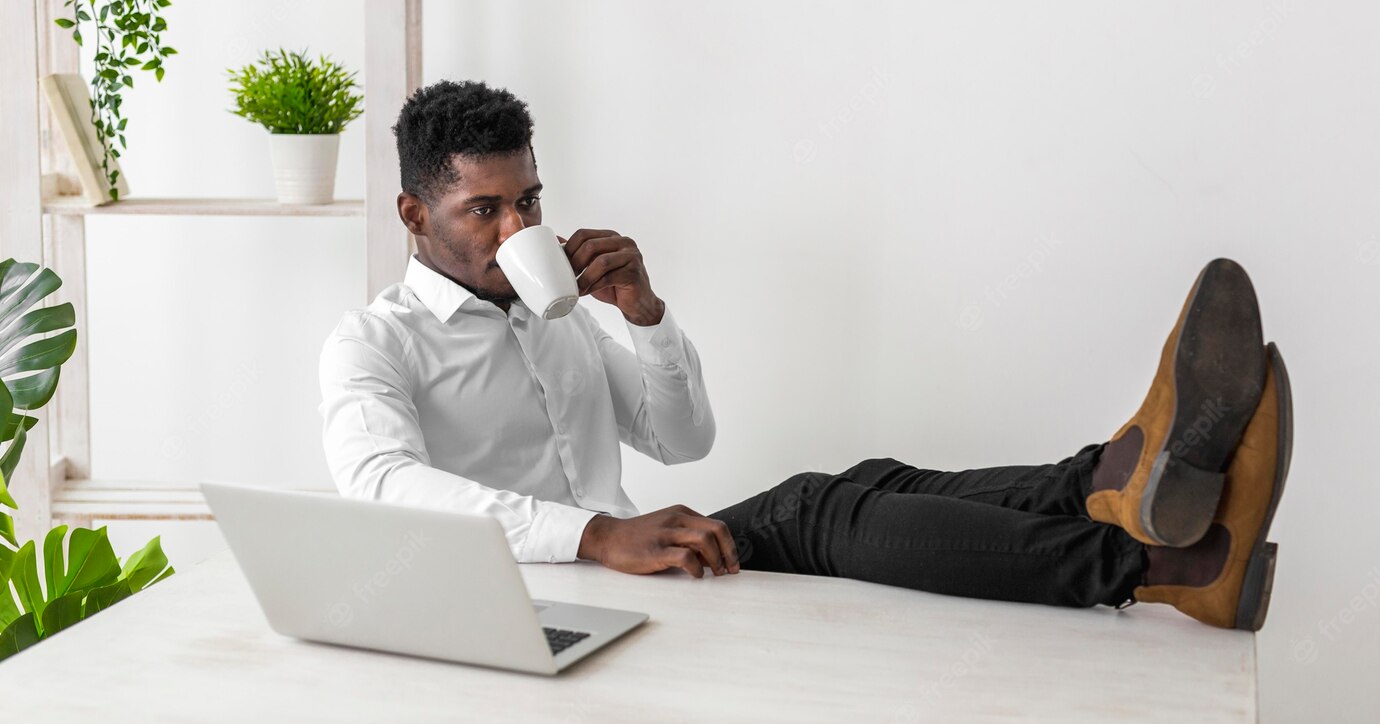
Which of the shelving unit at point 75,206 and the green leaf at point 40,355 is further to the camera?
the shelving unit at point 75,206

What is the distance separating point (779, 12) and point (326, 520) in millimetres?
1389

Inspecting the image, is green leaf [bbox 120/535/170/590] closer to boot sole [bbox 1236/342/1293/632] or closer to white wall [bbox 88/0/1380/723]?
white wall [bbox 88/0/1380/723]

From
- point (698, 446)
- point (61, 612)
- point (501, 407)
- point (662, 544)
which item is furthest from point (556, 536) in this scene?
point (61, 612)

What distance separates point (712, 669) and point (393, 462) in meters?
0.53

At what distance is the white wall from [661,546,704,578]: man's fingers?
96 centimetres

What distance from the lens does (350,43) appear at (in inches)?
87.7

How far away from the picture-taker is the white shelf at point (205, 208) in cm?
202

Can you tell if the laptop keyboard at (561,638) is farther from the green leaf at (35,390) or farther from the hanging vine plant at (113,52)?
the hanging vine plant at (113,52)

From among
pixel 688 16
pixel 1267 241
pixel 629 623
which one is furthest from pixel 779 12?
pixel 629 623

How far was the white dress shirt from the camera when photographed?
1373mm

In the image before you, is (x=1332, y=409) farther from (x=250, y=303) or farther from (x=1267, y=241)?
(x=250, y=303)

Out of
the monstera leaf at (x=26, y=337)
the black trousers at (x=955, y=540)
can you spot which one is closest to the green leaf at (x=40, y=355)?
the monstera leaf at (x=26, y=337)

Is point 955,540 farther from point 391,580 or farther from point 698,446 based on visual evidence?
point 698,446

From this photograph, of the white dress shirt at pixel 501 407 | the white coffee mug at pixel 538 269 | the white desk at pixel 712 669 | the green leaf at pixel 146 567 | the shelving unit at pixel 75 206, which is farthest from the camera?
the shelving unit at pixel 75 206
